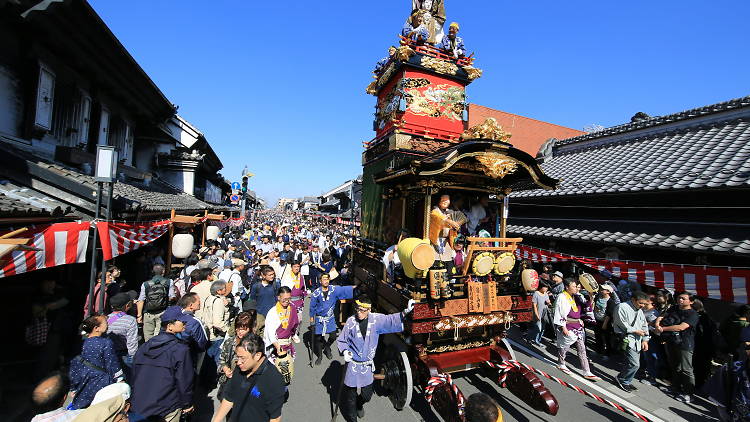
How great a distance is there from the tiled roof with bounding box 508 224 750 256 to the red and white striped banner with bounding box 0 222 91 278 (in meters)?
11.9

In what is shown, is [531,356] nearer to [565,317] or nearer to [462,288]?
[565,317]

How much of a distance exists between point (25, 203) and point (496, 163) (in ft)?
25.1

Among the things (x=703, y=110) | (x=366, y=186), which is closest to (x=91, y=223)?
(x=366, y=186)

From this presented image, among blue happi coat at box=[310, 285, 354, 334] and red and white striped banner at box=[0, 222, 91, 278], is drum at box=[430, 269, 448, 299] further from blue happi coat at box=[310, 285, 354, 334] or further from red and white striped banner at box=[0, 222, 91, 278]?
red and white striped banner at box=[0, 222, 91, 278]

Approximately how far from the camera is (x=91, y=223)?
5.47 metres

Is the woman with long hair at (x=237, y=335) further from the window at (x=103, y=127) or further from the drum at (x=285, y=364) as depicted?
the window at (x=103, y=127)

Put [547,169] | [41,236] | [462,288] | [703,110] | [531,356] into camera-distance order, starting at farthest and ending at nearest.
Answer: [547,169] → [703,110] → [531,356] → [462,288] → [41,236]

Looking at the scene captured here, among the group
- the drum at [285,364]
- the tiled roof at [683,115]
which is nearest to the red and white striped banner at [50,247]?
the drum at [285,364]

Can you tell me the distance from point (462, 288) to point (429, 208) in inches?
66.5

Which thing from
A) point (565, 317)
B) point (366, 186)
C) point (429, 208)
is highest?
point (366, 186)

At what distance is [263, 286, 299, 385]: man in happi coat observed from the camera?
4855mm

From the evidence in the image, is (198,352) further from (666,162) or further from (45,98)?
(666,162)

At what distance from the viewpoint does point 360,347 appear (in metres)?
4.59

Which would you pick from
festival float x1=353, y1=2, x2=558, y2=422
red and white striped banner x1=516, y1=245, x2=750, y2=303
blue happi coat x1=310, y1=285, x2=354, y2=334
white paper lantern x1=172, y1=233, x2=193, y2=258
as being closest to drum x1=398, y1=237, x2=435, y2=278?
festival float x1=353, y1=2, x2=558, y2=422
